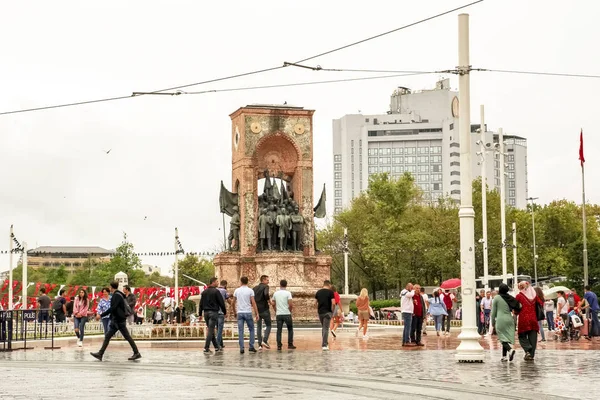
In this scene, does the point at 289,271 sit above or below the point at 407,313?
above

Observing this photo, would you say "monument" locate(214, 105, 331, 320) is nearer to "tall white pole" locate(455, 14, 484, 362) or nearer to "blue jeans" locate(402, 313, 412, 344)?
"blue jeans" locate(402, 313, 412, 344)

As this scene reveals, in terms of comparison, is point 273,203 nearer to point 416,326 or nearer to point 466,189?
point 416,326

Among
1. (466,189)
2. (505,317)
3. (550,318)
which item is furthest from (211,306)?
(550,318)

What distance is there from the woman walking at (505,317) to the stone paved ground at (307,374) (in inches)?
16.5

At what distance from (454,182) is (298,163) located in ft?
508

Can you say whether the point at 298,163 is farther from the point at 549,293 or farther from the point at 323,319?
the point at 323,319

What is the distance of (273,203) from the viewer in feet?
149

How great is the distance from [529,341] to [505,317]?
0.76m

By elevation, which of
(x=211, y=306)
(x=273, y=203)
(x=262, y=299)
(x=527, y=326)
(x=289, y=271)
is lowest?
(x=527, y=326)

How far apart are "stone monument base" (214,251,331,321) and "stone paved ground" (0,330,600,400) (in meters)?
16.2

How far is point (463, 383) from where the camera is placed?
16.8 meters

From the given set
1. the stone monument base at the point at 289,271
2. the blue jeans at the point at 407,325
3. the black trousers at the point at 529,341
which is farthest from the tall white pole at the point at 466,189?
the stone monument base at the point at 289,271

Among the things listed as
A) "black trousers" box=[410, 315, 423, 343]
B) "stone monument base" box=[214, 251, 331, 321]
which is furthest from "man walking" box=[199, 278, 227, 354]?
"stone monument base" box=[214, 251, 331, 321]

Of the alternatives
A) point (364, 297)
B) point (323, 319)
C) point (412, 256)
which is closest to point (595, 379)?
point (323, 319)
